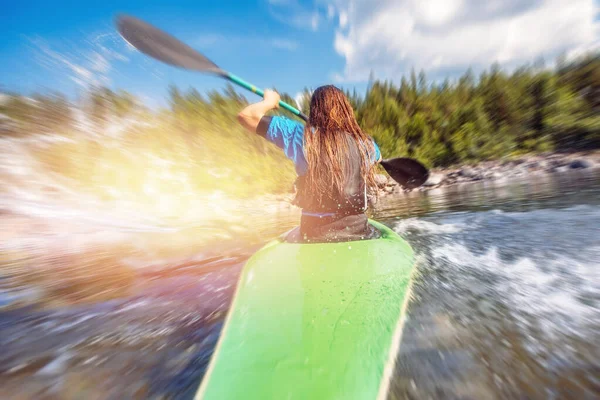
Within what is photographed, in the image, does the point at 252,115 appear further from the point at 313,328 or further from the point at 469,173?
the point at 469,173

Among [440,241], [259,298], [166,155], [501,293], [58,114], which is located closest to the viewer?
[259,298]

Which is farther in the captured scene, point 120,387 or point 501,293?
point 501,293

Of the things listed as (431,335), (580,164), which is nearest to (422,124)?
(580,164)

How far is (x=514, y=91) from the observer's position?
→ 2100cm

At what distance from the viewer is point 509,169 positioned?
51.8ft

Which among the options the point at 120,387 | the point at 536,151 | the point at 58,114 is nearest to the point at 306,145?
the point at 120,387

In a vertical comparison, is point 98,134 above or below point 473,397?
above

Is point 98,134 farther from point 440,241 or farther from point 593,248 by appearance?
point 593,248

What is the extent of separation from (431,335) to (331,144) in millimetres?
1273

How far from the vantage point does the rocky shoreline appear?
13745 mm

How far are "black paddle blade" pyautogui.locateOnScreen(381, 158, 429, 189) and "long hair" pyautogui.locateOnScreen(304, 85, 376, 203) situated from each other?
1.19 m

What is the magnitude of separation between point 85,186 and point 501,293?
494 inches

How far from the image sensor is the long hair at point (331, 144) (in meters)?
1.94

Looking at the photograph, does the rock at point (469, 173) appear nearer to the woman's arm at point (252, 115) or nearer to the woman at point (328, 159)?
the woman at point (328, 159)
